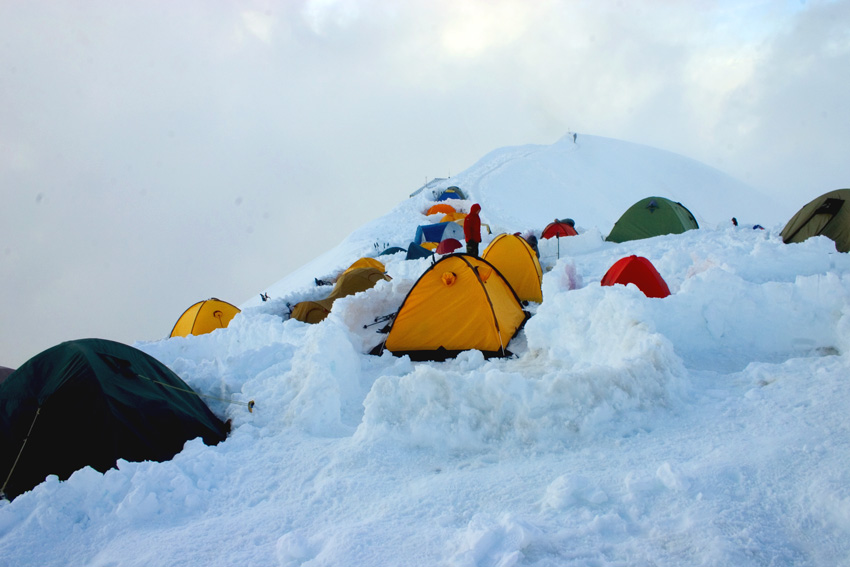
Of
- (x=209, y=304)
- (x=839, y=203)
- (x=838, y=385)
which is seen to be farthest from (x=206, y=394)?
(x=839, y=203)

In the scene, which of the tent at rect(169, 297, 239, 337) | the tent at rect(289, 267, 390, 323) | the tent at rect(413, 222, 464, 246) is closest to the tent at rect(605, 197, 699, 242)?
the tent at rect(413, 222, 464, 246)

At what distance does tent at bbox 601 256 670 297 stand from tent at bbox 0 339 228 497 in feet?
17.2

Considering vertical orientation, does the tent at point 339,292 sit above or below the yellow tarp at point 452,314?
above

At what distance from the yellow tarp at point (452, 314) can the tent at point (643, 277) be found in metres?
1.63

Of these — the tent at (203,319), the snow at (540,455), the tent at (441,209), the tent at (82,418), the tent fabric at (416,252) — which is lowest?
the snow at (540,455)

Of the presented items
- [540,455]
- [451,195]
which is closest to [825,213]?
[540,455]

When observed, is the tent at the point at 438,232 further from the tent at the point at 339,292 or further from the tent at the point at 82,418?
the tent at the point at 82,418

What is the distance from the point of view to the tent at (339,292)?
442 inches

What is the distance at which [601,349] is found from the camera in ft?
16.9

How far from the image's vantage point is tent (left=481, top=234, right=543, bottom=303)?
9.95 m

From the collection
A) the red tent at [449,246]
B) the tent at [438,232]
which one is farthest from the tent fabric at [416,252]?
the tent at [438,232]

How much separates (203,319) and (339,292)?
3.21 m

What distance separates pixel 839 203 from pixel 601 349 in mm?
7909

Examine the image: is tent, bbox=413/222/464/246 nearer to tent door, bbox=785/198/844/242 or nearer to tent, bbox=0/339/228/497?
tent door, bbox=785/198/844/242
